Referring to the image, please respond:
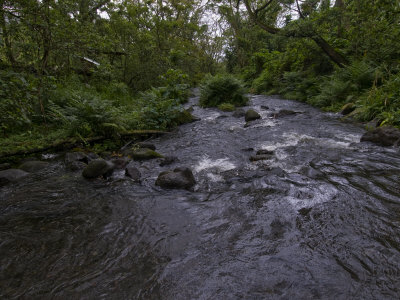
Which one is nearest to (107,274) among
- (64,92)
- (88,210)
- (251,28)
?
(88,210)

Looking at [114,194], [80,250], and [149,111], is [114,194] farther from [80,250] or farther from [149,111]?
[149,111]

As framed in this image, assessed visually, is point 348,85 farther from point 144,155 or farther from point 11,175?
point 11,175

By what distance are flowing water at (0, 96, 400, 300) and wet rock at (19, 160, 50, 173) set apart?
263 millimetres

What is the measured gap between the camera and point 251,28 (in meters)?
27.4

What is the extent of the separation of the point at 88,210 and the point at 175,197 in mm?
1397

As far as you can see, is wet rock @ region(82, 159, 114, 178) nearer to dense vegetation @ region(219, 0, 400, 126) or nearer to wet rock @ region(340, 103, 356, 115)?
dense vegetation @ region(219, 0, 400, 126)

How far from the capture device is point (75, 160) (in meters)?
5.55

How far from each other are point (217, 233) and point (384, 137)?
5.22 meters

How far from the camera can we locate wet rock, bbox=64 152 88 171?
5.25 metres

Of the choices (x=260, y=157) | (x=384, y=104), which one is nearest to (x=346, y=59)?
(x=384, y=104)

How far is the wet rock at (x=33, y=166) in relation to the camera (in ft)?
16.9

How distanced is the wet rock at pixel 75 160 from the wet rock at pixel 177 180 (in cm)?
220

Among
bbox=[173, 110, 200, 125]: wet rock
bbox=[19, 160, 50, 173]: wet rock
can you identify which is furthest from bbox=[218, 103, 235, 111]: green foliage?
bbox=[19, 160, 50, 173]: wet rock

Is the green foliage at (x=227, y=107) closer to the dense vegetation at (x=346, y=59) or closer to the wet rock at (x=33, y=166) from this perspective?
the dense vegetation at (x=346, y=59)
